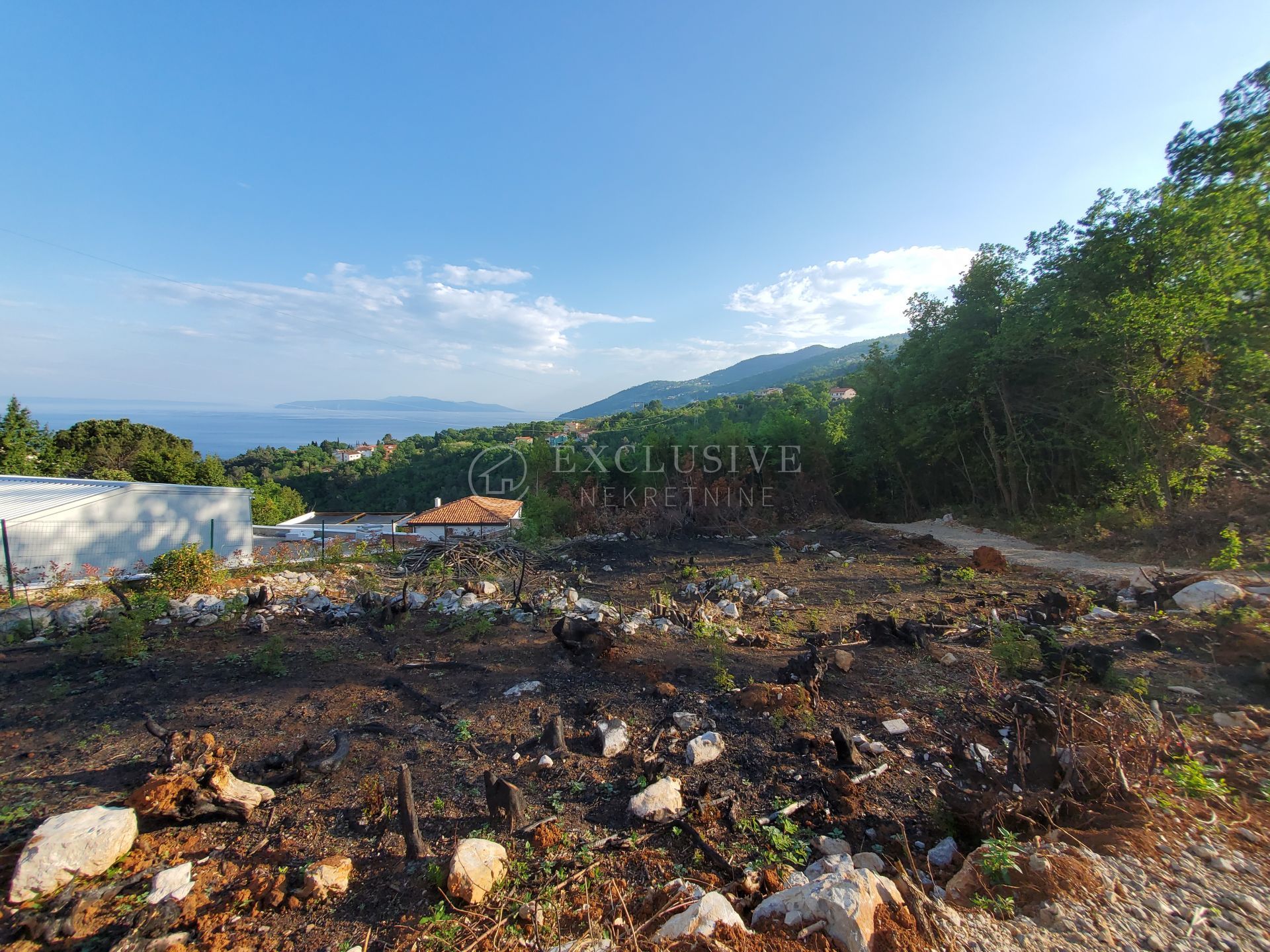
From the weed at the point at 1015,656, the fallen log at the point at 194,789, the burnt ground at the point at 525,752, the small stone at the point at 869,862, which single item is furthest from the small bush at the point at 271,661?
the weed at the point at 1015,656

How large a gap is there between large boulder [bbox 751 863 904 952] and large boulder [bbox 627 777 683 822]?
0.57 metres

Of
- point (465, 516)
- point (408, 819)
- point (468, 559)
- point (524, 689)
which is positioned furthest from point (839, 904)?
point (465, 516)

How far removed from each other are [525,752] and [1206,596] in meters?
5.72

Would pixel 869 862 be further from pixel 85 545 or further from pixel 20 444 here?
pixel 20 444

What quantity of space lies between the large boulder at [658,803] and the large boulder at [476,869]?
1.86 ft

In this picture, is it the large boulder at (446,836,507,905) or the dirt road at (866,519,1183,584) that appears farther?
the dirt road at (866,519,1183,584)

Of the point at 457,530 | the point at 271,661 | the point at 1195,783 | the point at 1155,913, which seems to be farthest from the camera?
the point at 457,530

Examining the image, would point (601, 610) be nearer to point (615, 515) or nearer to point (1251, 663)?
point (1251, 663)

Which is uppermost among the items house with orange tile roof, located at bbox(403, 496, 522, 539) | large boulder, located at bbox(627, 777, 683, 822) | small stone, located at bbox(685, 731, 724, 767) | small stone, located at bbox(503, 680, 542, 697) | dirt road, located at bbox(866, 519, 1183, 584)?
large boulder, located at bbox(627, 777, 683, 822)

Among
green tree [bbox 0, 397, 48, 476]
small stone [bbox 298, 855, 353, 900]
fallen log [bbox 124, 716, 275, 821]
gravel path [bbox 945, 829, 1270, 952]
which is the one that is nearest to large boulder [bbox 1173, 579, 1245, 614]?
gravel path [bbox 945, 829, 1270, 952]

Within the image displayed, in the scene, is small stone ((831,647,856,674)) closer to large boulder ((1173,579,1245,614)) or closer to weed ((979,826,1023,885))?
weed ((979,826,1023,885))

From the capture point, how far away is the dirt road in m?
6.05

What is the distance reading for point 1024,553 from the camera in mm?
7848

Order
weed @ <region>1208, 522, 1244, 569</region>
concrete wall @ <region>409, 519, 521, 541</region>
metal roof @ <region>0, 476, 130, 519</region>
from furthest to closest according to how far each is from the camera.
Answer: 1. concrete wall @ <region>409, 519, 521, 541</region>
2. metal roof @ <region>0, 476, 130, 519</region>
3. weed @ <region>1208, 522, 1244, 569</region>
